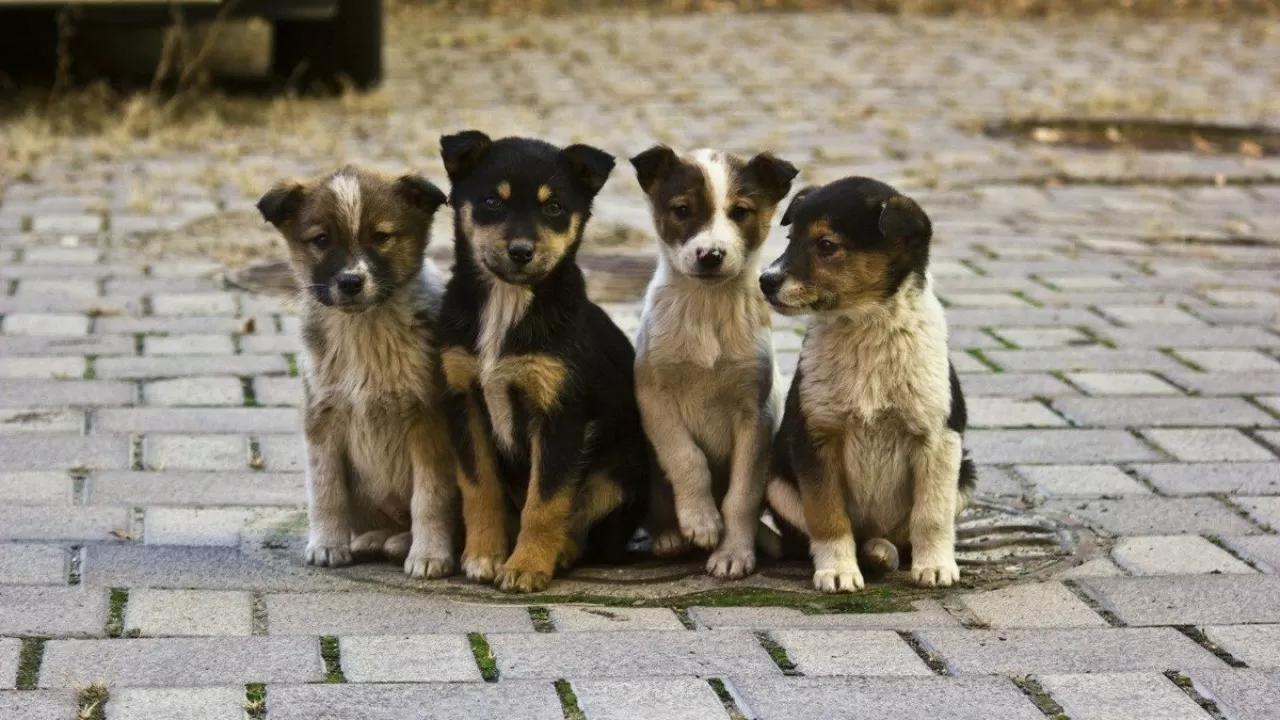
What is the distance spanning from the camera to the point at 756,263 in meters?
5.73

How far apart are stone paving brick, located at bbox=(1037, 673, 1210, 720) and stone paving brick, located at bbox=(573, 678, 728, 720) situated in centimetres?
81

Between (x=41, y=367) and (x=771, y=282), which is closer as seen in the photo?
(x=771, y=282)

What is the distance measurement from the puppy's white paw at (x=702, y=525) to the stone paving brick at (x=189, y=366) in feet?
8.11

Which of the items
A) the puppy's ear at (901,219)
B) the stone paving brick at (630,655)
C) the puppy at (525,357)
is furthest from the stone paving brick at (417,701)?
the puppy's ear at (901,219)

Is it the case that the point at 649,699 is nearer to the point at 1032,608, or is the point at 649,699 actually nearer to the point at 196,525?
the point at 1032,608

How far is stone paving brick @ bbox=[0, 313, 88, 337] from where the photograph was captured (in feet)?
25.7

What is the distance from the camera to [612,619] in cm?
498

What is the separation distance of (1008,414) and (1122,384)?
0.64 meters

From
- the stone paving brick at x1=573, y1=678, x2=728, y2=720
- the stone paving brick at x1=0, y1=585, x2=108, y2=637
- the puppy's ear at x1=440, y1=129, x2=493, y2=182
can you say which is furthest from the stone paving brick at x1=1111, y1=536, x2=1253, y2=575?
the stone paving brick at x1=0, y1=585, x2=108, y2=637

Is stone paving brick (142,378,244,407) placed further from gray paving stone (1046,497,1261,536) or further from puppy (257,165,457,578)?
gray paving stone (1046,497,1261,536)

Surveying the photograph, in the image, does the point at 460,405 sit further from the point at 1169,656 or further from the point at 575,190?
the point at 1169,656

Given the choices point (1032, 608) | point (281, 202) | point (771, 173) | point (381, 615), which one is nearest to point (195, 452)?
point (281, 202)

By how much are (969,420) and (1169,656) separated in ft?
7.81

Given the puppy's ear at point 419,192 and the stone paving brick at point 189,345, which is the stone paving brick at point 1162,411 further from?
the stone paving brick at point 189,345
